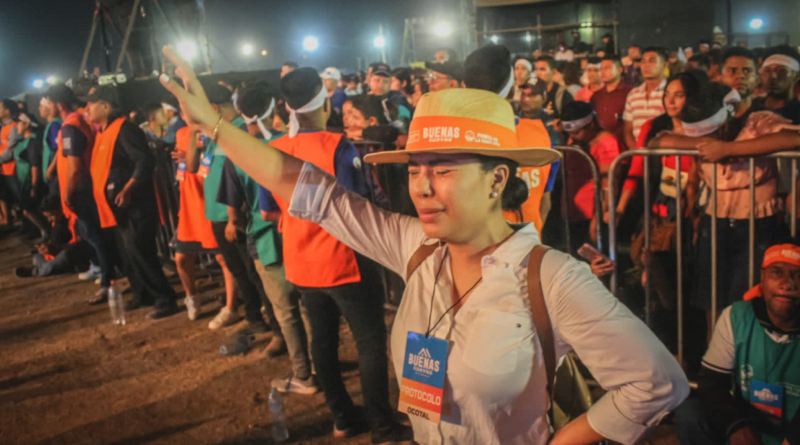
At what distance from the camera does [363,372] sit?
3.95m

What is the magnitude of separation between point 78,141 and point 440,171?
654cm

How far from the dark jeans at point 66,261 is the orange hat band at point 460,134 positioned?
8480 millimetres

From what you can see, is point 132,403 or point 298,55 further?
point 298,55

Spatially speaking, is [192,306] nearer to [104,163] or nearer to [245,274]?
[245,274]

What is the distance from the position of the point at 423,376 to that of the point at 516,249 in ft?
1.66

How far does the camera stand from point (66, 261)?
9.15 metres

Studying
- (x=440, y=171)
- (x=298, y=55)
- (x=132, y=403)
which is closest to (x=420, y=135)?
(x=440, y=171)

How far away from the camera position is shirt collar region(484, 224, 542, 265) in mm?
1947

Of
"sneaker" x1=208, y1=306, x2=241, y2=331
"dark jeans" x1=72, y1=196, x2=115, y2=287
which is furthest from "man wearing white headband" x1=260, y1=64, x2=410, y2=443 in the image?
"dark jeans" x1=72, y1=196, x2=115, y2=287

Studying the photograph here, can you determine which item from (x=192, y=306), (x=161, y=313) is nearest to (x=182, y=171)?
(x=192, y=306)

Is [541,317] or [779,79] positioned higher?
[779,79]

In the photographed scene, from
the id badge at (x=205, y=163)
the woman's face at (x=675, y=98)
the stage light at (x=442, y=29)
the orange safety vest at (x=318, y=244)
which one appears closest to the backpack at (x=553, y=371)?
the orange safety vest at (x=318, y=244)

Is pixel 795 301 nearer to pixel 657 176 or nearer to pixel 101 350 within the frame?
pixel 657 176

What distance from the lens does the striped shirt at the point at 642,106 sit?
6.43 metres
